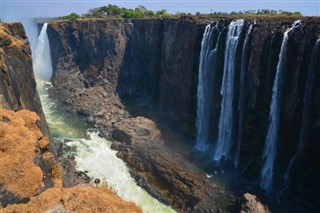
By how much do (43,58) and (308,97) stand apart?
49.7 meters

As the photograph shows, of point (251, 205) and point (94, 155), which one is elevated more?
point (251, 205)

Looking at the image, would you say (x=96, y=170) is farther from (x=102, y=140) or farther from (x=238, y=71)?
(x=238, y=71)

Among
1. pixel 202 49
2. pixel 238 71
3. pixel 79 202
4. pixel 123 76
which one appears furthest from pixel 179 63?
pixel 79 202

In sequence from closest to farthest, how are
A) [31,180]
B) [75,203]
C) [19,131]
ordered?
[75,203]
[31,180]
[19,131]

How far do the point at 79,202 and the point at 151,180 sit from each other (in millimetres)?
18252

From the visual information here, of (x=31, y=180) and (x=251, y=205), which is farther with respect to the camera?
(x=251, y=205)

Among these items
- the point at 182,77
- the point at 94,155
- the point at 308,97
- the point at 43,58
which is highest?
the point at 308,97

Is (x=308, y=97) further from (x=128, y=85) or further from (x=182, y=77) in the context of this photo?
(x=128, y=85)

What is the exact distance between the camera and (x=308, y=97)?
23.4m

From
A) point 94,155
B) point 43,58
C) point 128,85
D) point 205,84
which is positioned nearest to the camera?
point 94,155

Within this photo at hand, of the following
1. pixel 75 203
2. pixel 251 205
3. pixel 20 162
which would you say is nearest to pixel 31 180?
pixel 20 162

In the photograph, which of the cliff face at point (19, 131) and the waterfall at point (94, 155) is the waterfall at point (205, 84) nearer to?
the waterfall at point (94, 155)

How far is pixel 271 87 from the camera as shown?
26.6 m

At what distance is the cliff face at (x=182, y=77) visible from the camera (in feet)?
78.9
